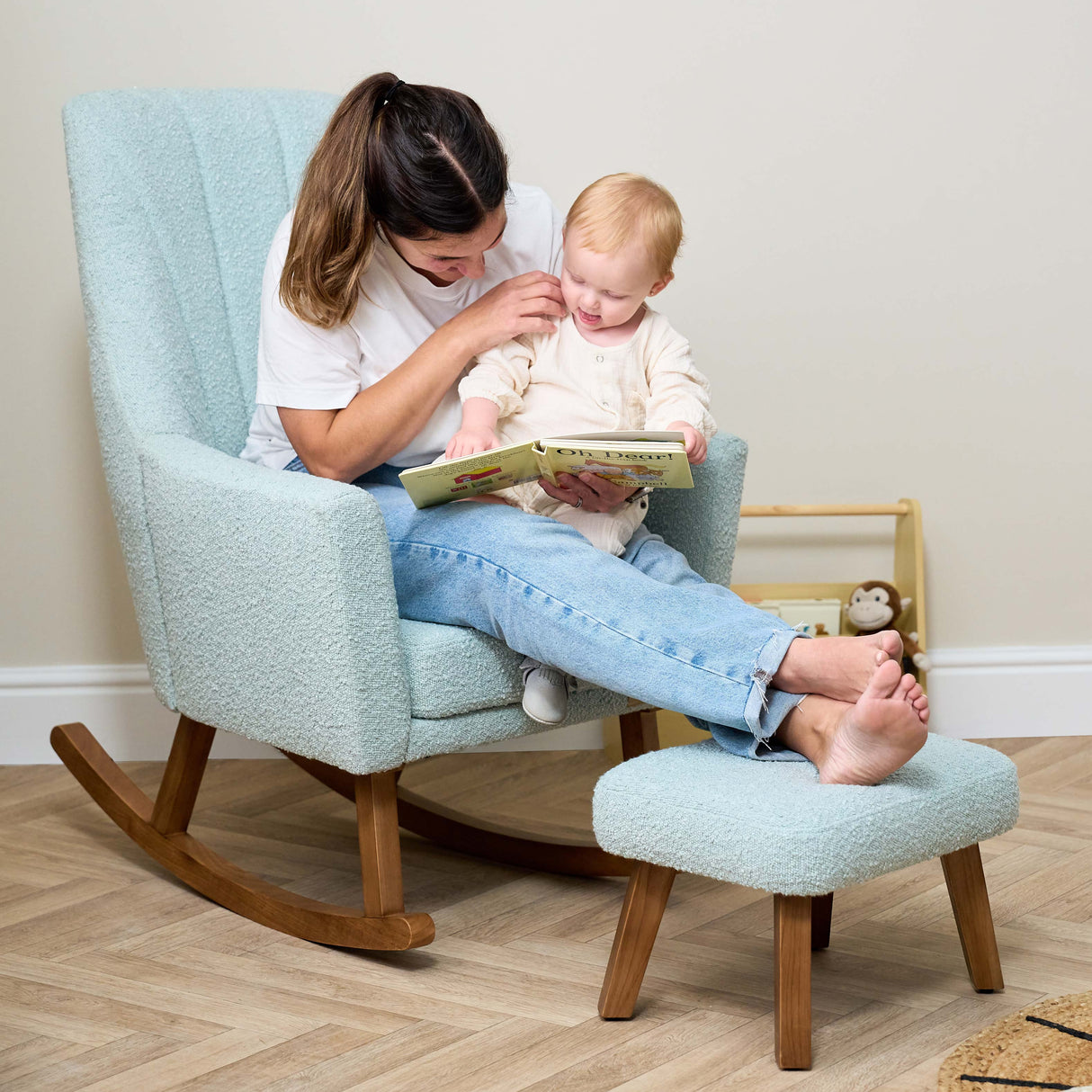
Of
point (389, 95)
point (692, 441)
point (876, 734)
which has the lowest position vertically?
point (876, 734)

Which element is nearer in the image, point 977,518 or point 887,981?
point 887,981

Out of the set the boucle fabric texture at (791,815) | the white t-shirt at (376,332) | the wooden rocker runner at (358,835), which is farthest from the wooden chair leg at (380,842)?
the white t-shirt at (376,332)

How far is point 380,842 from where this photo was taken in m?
1.38

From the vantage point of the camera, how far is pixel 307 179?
1445 millimetres

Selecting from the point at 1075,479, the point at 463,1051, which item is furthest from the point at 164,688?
the point at 1075,479

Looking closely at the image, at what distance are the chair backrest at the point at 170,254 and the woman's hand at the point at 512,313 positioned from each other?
13.3 inches

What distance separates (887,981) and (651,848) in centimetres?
36

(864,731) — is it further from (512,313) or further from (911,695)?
(512,313)

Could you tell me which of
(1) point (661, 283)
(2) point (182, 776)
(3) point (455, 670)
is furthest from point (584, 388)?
(2) point (182, 776)

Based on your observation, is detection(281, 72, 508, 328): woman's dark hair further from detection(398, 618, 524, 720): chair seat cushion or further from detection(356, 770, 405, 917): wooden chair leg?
detection(356, 770, 405, 917): wooden chair leg

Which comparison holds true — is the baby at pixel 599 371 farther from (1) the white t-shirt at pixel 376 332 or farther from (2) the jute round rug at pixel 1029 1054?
(2) the jute round rug at pixel 1029 1054

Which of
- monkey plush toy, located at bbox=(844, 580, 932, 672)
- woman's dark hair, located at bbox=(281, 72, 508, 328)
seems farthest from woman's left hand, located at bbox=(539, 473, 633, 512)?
monkey plush toy, located at bbox=(844, 580, 932, 672)

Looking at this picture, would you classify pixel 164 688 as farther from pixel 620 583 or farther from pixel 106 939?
pixel 620 583

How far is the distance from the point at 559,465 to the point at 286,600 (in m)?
0.31
